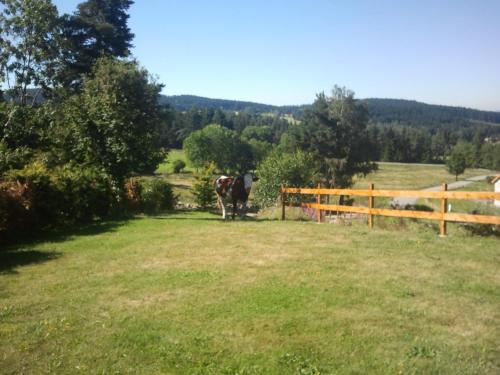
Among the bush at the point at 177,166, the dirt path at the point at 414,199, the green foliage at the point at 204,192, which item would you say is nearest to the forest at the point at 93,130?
the green foliage at the point at 204,192

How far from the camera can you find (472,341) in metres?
4.66

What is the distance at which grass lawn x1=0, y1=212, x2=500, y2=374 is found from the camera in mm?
4406

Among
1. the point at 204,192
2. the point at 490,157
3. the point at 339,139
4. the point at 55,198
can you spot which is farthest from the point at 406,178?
the point at 55,198

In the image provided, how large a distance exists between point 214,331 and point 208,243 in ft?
17.8

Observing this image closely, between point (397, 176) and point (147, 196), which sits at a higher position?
point (147, 196)

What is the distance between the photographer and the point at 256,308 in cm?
574

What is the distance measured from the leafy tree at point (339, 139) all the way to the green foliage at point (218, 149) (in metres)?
42.4

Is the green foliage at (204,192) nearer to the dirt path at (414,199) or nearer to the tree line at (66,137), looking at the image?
the tree line at (66,137)

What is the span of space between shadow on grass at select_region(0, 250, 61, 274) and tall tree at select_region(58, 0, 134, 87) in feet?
84.5

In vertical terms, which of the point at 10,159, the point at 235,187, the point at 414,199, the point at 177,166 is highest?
the point at 10,159

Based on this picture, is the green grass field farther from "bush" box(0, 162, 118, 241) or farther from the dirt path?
"bush" box(0, 162, 118, 241)

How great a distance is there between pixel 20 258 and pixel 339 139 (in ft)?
133

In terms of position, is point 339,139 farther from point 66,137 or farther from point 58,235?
point 58,235

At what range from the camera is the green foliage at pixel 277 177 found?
26891mm
